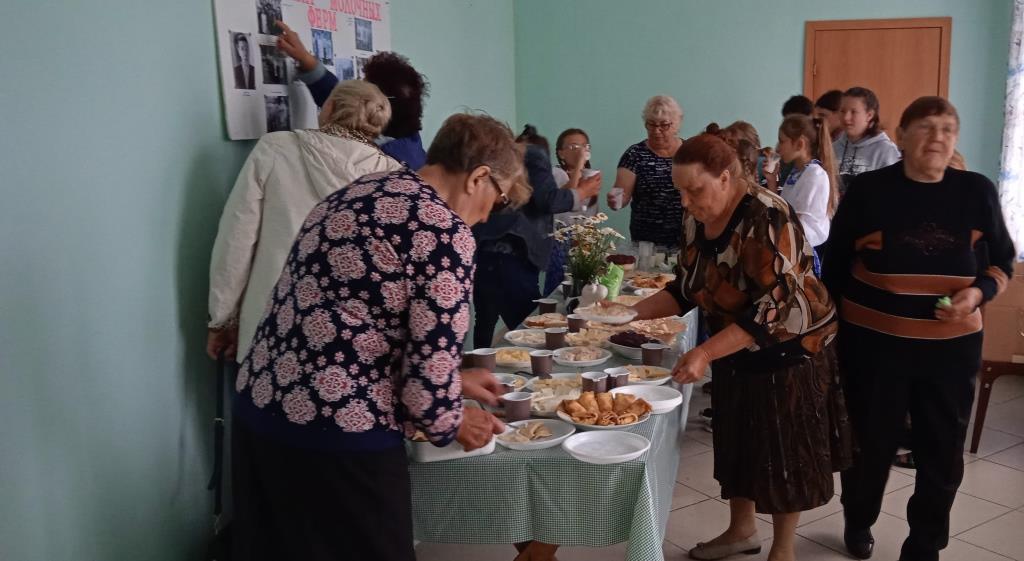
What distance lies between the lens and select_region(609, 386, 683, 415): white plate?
210 centimetres

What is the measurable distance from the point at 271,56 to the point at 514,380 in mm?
1415

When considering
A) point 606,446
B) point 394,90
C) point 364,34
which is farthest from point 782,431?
point 364,34

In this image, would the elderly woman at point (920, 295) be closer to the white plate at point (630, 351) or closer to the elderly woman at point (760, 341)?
the elderly woman at point (760, 341)

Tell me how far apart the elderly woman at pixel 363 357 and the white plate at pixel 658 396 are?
2.41 feet

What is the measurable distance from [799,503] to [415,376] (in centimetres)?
143

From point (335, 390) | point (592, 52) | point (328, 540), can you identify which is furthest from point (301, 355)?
point (592, 52)

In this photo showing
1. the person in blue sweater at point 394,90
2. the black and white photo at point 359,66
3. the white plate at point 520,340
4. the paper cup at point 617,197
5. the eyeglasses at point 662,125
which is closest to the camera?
the white plate at point 520,340

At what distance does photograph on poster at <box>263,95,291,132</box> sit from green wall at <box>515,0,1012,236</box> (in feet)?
12.1

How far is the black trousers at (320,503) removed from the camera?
1512mm

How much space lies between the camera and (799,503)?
93.5 inches

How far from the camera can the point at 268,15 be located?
2.85m

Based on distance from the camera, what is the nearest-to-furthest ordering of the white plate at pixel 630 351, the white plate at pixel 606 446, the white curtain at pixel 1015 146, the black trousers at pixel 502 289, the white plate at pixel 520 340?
the white plate at pixel 606 446 → the white plate at pixel 630 351 → the white plate at pixel 520 340 → the black trousers at pixel 502 289 → the white curtain at pixel 1015 146

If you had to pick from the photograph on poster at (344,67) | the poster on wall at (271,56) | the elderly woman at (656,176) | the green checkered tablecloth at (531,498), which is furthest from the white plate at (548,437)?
the elderly woman at (656,176)

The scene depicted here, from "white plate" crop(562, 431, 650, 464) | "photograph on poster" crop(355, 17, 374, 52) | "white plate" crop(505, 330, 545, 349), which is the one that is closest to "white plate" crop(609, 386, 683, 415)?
"white plate" crop(562, 431, 650, 464)
